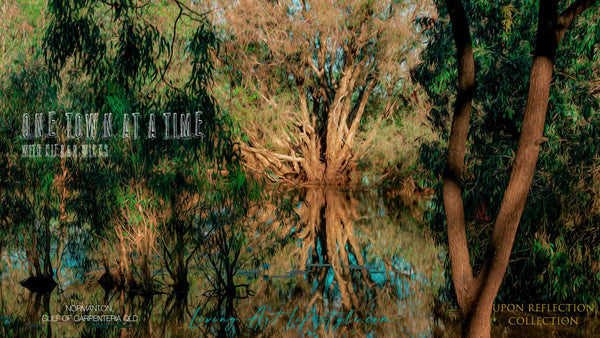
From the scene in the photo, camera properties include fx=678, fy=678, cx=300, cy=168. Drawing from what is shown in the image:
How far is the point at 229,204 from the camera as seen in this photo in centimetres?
675

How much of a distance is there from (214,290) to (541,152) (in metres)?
3.50

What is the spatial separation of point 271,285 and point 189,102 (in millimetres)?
2385

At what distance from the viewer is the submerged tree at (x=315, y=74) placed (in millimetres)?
19312

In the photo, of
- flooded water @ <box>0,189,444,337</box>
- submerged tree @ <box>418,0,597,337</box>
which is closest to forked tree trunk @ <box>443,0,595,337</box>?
submerged tree @ <box>418,0,597,337</box>

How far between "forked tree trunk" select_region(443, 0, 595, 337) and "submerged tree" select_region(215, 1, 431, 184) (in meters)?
14.2

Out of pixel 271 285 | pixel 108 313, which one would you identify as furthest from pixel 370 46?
pixel 108 313

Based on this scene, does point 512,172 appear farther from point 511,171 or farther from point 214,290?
point 214,290

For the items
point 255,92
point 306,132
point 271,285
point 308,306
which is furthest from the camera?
point 306,132

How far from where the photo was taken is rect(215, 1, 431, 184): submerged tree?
1931 centimetres

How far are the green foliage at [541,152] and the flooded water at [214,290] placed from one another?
1110 mm

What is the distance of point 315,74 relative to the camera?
21828 millimetres

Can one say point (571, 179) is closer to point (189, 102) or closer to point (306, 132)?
point (189, 102)

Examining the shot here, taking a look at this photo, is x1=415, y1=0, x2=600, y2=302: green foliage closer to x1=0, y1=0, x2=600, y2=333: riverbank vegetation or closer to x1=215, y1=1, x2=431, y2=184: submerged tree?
x1=0, y1=0, x2=600, y2=333: riverbank vegetation

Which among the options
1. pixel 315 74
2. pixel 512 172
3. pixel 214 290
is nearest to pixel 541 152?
pixel 512 172
